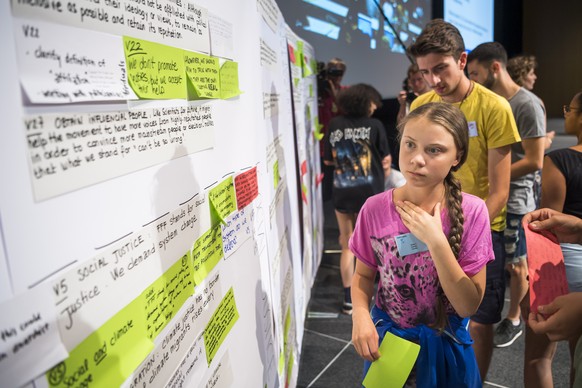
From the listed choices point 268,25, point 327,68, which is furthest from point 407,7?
point 268,25

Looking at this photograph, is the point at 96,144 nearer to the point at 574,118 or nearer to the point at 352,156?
the point at 574,118

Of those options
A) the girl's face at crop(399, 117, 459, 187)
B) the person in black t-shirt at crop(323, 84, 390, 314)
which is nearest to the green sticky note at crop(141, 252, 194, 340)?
the girl's face at crop(399, 117, 459, 187)

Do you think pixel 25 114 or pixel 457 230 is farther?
pixel 457 230

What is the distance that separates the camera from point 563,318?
0.95 meters

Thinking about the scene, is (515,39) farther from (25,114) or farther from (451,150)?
(25,114)

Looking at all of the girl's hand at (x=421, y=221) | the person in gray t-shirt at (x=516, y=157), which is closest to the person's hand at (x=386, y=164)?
the person in gray t-shirt at (x=516, y=157)

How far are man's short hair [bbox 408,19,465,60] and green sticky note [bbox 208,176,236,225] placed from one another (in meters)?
0.97

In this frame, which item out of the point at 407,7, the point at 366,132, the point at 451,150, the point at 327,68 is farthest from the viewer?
the point at 407,7

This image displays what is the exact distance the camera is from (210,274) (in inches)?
34.0

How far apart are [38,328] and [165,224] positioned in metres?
0.28

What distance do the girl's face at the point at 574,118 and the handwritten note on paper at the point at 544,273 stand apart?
0.55 meters

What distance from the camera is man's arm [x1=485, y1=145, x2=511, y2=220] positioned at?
4.98 ft

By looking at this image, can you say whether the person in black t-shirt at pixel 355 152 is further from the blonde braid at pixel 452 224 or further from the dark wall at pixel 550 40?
the dark wall at pixel 550 40

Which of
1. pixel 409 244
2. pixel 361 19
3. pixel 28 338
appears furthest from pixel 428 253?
pixel 361 19
